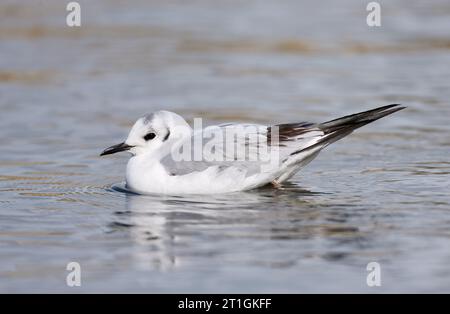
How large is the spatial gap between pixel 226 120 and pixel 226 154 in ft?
11.7

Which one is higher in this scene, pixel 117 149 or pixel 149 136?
pixel 149 136

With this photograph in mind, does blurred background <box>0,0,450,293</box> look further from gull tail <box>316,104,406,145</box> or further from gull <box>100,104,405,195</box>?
gull tail <box>316,104,406,145</box>

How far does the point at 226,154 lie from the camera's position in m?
9.61

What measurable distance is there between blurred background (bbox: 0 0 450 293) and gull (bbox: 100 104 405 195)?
0.52 ft

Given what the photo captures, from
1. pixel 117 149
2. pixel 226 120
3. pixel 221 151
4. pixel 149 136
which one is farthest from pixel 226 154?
pixel 226 120

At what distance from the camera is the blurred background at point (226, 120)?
291 inches

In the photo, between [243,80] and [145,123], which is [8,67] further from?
[145,123]

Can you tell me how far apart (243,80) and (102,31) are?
354cm

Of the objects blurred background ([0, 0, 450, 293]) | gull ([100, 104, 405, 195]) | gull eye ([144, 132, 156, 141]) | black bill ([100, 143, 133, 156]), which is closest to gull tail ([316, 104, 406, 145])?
gull ([100, 104, 405, 195])

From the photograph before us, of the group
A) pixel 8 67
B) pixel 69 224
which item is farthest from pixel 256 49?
pixel 69 224

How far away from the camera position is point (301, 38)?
17.2m

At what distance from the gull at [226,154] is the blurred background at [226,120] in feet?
0.52

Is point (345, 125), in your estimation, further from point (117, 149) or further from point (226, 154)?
point (117, 149)

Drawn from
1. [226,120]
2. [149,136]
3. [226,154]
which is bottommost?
[226,154]
